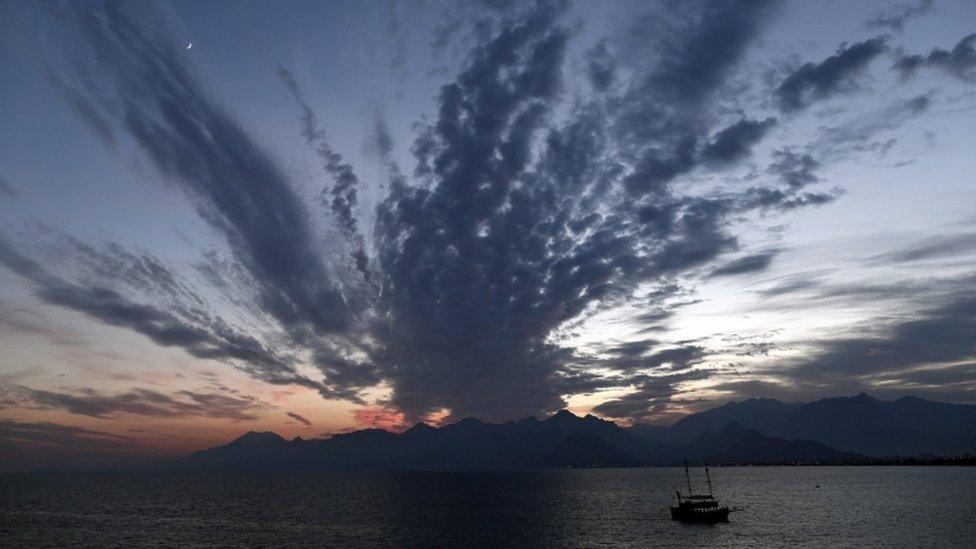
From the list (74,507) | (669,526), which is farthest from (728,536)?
(74,507)

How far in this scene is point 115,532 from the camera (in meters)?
118

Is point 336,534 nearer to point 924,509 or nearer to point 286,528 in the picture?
point 286,528

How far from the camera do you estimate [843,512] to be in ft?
476

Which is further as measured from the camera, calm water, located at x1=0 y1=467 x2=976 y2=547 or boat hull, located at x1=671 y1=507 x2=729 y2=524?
boat hull, located at x1=671 y1=507 x2=729 y2=524

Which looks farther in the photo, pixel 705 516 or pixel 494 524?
pixel 705 516

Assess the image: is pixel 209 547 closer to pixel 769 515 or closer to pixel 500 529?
pixel 500 529

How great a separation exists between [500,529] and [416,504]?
239 feet

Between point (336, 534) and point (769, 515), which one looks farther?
point (769, 515)

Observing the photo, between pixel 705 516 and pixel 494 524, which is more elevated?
pixel 494 524

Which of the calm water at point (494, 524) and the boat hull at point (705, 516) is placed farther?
the boat hull at point (705, 516)

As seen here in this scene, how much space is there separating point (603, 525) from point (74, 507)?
556 feet

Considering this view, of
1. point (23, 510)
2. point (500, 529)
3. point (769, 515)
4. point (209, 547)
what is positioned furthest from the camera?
point (23, 510)

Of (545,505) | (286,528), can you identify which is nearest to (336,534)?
(286,528)

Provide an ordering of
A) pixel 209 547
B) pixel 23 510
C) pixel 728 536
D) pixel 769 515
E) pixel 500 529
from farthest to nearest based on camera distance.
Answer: pixel 23 510 → pixel 769 515 → pixel 500 529 → pixel 728 536 → pixel 209 547
